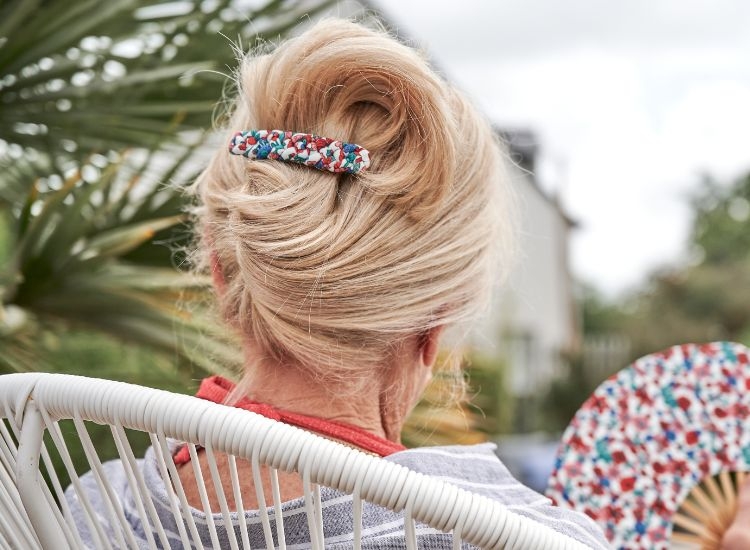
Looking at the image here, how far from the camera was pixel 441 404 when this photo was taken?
2.31m

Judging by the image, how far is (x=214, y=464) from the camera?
73cm

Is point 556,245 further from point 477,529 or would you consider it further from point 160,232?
point 477,529

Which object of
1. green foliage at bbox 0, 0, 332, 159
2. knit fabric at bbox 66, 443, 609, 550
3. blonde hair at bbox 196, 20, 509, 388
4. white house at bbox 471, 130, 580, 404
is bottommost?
knit fabric at bbox 66, 443, 609, 550

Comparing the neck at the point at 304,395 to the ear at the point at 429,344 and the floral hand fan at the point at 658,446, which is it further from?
the floral hand fan at the point at 658,446

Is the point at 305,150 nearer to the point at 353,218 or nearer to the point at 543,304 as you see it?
the point at 353,218

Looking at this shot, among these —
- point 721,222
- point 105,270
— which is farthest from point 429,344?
point 721,222

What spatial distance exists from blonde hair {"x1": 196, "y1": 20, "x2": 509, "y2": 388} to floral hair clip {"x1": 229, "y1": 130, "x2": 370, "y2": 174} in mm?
12

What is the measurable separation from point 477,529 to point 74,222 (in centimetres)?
148

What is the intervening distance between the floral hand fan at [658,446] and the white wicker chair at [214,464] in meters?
0.75

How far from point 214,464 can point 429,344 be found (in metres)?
0.41

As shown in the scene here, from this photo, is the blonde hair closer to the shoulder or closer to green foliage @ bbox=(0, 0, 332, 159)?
the shoulder

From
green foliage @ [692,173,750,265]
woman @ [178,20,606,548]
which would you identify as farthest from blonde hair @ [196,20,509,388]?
green foliage @ [692,173,750,265]

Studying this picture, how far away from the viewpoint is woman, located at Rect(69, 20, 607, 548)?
0.99 m

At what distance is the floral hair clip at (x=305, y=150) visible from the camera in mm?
1005
